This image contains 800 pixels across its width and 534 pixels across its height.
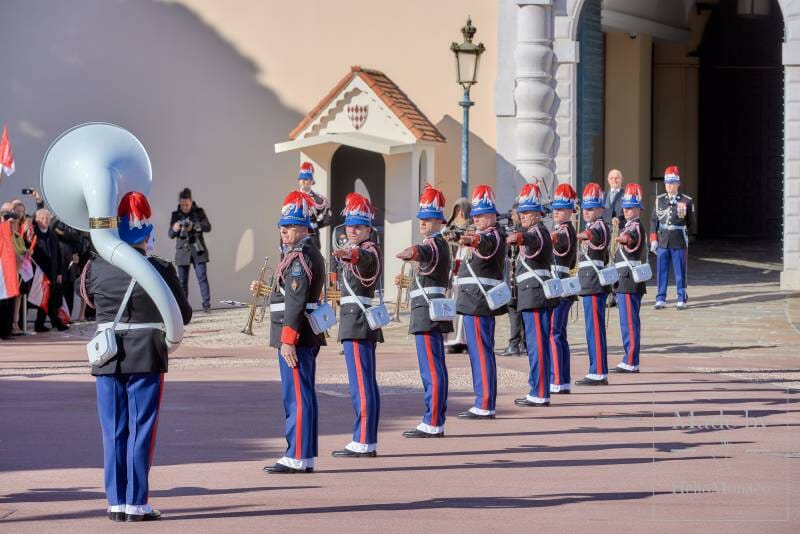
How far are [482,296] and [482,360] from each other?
52cm

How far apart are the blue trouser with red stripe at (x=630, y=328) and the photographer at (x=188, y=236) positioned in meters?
7.96

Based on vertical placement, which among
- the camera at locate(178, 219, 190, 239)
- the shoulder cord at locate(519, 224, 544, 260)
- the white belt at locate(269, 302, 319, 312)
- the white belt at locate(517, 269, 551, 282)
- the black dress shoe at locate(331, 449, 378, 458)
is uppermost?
the camera at locate(178, 219, 190, 239)

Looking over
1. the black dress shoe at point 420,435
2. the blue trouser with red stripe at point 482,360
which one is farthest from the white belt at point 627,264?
the black dress shoe at point 420,435

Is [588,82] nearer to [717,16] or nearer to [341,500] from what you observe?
[717,16]

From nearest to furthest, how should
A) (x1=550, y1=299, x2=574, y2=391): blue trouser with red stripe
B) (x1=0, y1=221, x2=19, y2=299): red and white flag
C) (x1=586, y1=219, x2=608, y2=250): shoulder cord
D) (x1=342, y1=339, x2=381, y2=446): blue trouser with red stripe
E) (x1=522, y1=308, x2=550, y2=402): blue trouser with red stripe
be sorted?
1. (x1=342, y1=339, x2=381, y2=446): blue trouser with red stripe
2. (x1=522, y1=308, x2=550, y2=402): blue trouser with red stripe
3. (x1=550, y1=299, x2=574, y2=391): blue trouser with red stripe
4. (x1=586, y1=219, x2=608, y2=250): shoulder cord
5. (x1=0, y1=221, x2=19, y2=299): red and white flag

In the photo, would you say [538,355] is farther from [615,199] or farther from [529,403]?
[615,199]

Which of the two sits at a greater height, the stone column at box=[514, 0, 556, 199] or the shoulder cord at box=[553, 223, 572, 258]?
the stone column at box=[514, 0, 556, 199]

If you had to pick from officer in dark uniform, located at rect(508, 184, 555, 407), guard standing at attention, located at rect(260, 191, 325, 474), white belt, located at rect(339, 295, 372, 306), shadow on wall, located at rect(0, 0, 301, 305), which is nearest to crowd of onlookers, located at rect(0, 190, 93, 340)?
shadow on wall, located at rect(0, 0, 301, 305)

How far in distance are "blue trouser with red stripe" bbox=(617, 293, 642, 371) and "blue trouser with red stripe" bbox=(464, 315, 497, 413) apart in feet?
11.1

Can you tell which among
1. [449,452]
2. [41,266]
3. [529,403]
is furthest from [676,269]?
[449,452]

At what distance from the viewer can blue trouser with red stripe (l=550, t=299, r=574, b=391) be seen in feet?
45.3

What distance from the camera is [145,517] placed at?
8.20 m

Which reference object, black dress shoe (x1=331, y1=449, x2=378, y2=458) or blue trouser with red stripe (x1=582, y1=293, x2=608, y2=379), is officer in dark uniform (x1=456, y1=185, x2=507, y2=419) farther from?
blue trouser with red stripe (x1=582, y1=293, x2=608, y2=379)

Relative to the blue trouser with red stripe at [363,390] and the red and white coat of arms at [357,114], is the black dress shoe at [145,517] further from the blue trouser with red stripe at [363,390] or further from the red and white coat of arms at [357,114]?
the red and white coat of arms at [357,114]
